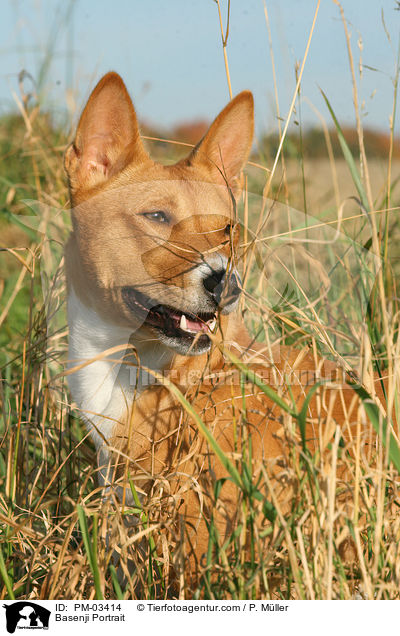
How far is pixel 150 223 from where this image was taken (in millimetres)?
2420

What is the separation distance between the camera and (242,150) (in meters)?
2.68

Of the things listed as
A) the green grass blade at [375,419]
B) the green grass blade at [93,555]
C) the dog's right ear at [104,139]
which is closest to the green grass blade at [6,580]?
the green grass blade at [93,555]

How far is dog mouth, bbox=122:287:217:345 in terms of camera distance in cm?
223

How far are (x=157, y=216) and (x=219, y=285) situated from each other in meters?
0.51

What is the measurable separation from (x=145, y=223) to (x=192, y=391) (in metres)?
0.70

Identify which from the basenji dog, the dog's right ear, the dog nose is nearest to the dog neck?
the basenji dog

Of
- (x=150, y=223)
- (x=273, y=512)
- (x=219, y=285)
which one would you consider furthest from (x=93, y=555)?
(x=150, y=223)
